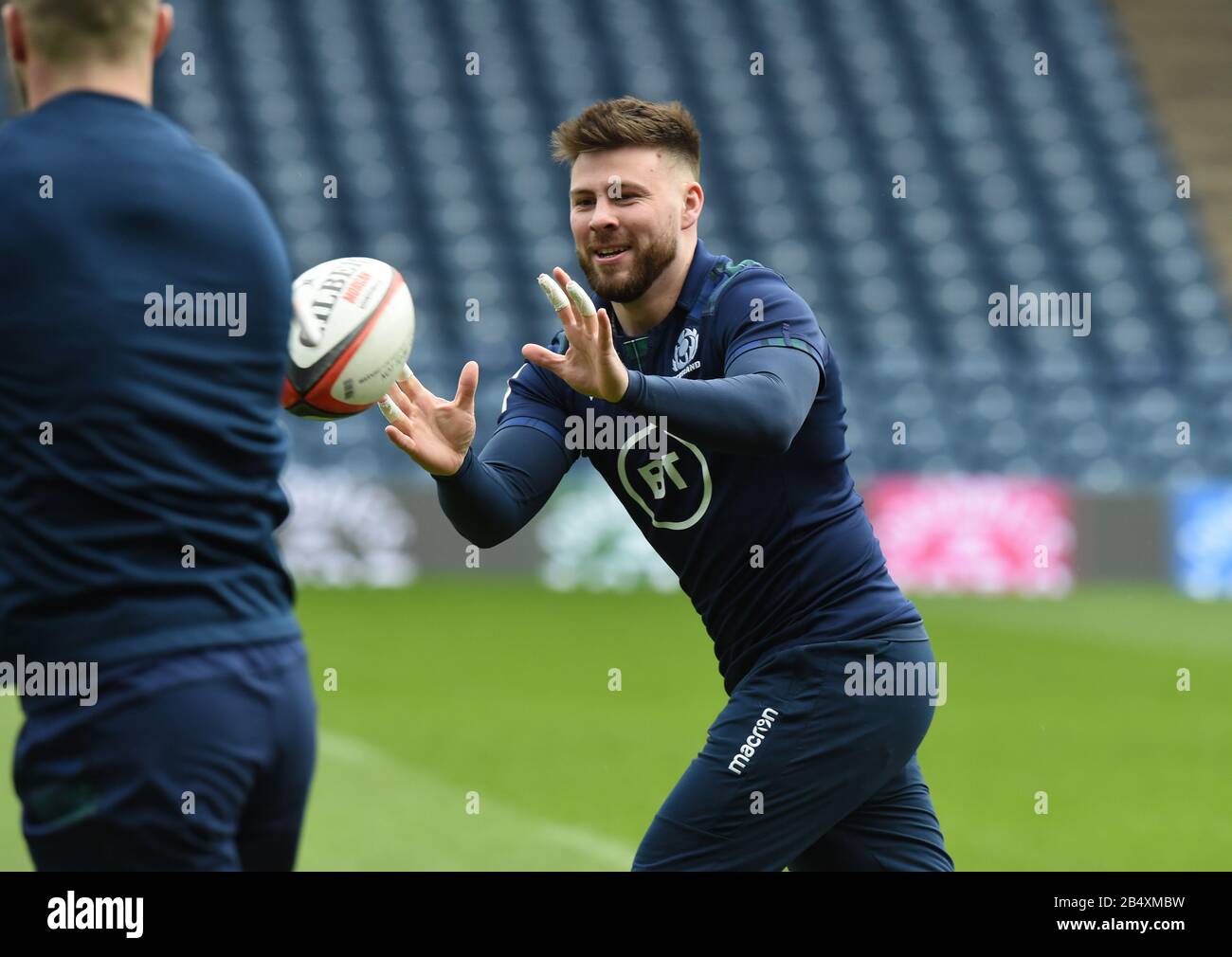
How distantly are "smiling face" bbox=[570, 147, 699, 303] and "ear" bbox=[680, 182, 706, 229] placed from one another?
0.08 m

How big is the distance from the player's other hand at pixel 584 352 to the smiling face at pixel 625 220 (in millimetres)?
503

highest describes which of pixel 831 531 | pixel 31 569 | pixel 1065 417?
A: pixel 1065 417

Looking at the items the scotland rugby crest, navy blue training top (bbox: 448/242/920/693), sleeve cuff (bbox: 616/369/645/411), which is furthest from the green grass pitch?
sleeve cuff (bbox: 616/369/645/411)

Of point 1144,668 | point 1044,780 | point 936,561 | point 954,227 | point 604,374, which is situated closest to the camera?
point 604,374

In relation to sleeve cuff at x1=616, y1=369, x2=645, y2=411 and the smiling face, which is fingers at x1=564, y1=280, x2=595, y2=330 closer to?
sleeve cuff at x1=616, y1=369, x2=645, y2=411

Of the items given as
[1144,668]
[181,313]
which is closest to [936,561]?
[1144,668]

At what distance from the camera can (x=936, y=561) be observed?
17328 millimetres

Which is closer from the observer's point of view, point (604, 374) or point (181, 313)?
point (181, 313)

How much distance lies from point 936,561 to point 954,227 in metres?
7.74

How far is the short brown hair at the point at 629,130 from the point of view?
4160 millimetres

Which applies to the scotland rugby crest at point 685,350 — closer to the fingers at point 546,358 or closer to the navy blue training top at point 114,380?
the fingers at point 546,358

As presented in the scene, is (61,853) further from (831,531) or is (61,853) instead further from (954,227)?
(954,227)

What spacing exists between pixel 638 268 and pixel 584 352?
0.59m
